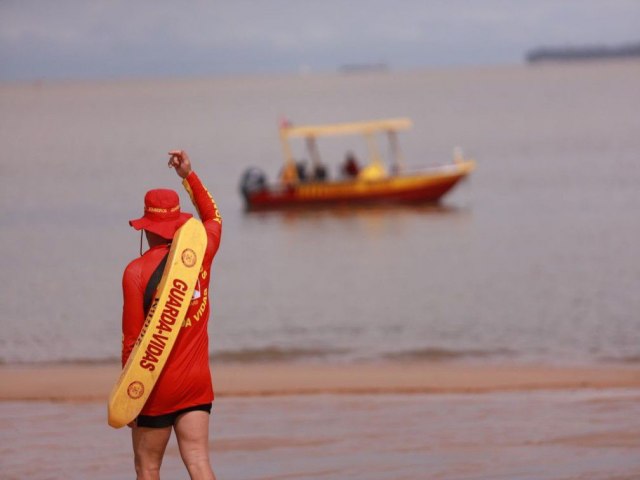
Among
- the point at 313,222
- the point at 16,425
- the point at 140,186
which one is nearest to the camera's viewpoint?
the point at 16,425

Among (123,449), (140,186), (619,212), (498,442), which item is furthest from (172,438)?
(140,186)

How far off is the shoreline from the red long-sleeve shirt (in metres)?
4.99

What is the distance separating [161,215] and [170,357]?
1.88 ft

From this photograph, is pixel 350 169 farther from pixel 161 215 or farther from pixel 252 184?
pixel 161 215

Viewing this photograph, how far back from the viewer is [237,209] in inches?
1544

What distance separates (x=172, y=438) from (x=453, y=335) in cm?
787

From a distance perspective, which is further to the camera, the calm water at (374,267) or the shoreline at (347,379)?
the calm water at (374,267)

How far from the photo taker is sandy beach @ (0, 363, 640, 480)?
741 centimetres

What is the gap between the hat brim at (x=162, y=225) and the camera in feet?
17.4

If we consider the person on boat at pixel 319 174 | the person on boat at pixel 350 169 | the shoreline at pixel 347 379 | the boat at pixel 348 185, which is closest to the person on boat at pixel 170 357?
the shoreline at pixel 347 379

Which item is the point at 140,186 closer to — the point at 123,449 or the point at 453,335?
the point at 453,335

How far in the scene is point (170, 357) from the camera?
526cm

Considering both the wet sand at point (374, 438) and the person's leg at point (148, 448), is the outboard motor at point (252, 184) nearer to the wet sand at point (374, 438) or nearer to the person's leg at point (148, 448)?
the wet sand at point (374, 438)

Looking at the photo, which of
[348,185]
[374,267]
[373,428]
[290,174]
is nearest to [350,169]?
[348,185]
